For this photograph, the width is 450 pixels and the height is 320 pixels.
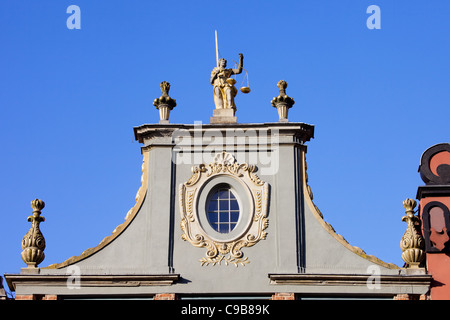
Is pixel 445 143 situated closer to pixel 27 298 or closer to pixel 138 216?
pixel 138 216

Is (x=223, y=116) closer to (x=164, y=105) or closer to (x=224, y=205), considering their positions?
(x=164, y=105)

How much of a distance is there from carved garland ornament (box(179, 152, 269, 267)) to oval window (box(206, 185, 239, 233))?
0.27 metres

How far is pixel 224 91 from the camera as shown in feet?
87.7

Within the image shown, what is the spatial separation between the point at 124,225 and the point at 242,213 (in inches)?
112

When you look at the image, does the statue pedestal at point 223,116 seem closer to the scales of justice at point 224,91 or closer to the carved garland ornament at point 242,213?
the scales of justice at point 224,91

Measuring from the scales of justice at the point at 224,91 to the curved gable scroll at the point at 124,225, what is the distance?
6.94 feet

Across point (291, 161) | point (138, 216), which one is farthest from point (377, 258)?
point (138, 216)

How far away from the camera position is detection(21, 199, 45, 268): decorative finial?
24.5 meters

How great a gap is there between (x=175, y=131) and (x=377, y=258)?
19.1 feet

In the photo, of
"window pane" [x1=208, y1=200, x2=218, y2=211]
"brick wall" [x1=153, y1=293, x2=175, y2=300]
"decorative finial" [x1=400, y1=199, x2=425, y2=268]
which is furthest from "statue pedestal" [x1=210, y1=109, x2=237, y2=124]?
"decorative finial" [x1=400, y1=199, x2=425, y2=268]

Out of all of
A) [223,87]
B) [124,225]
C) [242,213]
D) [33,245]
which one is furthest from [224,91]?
[33,245]

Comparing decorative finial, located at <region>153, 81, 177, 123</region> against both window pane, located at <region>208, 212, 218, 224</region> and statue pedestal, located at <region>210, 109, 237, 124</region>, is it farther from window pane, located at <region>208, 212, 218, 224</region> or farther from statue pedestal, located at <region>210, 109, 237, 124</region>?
window pane, located at <region>208, 212, 218, 224</region>
